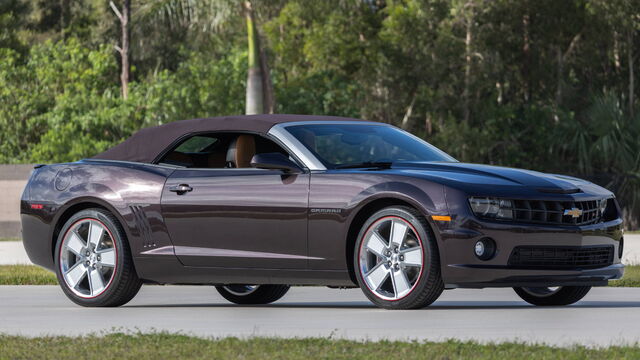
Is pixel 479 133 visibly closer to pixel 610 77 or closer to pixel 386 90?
pixel 386 90

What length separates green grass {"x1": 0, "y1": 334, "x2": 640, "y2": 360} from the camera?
23.8ft

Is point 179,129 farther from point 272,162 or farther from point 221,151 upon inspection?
point 272,162

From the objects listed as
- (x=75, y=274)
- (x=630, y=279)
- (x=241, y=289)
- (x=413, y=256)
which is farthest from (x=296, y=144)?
(x=630, y=279)

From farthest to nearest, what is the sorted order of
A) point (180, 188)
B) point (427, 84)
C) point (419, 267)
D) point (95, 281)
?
point (427, 84) → point (95, 281) → point (180, 188) → point (419, 267)

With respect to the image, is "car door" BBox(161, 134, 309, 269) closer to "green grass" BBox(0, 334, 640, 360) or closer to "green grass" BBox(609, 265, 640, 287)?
"green grass" BBox(0, 334, 640, 360)

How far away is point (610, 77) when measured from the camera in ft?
126

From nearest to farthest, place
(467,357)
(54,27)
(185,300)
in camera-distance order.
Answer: (467,357) → (185,300) → (54,27)

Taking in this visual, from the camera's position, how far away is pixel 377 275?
388 inches

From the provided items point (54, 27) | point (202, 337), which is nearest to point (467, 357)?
point (202, 337)

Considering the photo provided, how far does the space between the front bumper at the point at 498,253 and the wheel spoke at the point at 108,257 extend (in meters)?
2.84

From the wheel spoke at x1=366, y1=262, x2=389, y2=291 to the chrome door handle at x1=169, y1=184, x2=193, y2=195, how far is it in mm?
1693

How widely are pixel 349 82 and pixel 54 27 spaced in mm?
17282

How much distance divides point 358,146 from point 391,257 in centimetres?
126

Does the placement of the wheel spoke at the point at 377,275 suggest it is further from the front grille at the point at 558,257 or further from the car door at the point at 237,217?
the front grille at the point at 558,257
